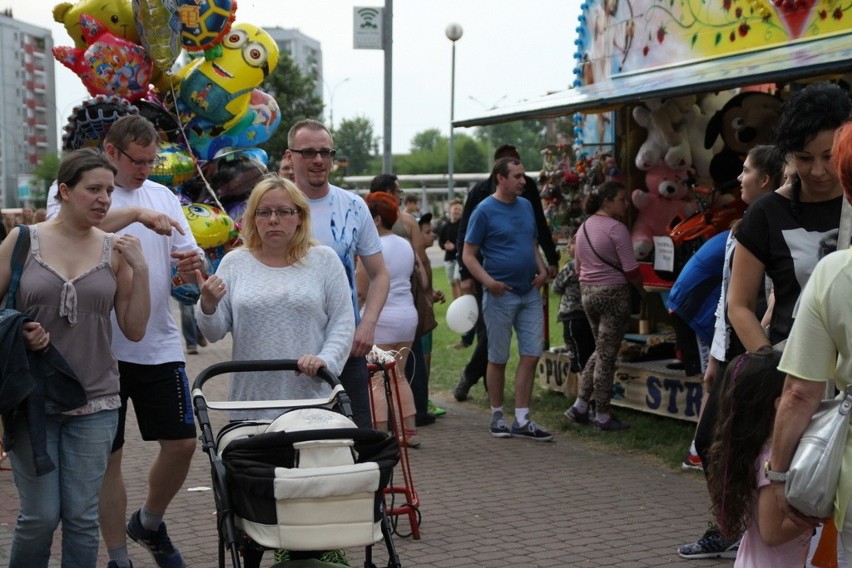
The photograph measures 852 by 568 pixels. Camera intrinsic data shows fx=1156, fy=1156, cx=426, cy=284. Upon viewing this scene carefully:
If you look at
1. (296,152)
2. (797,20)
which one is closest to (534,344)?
(797,20)

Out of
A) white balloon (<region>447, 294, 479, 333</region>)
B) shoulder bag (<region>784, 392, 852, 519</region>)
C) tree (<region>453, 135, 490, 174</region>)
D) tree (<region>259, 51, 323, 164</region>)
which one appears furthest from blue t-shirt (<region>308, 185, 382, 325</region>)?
tree (<region>453, 135, 490, 174</region>)

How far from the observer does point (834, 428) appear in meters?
2.99

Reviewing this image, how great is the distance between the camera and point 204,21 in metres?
7.10

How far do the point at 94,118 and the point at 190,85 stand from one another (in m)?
1.07

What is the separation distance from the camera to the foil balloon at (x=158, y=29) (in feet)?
22.3

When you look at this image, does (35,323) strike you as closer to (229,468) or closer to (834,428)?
(229,468)

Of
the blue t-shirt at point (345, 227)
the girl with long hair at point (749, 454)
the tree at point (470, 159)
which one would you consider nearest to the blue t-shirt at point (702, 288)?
the blue t-shirt at point (345, 227)

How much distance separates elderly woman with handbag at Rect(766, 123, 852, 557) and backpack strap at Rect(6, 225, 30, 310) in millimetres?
2830

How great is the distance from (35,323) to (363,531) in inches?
60.3

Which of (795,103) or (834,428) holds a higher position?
(795,103)

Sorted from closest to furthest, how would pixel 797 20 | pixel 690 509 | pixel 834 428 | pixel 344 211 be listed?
pixel 834 428 → pixel 344 211 → pixel 690 509 → pixel 797 20

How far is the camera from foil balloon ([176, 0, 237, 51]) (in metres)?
6.97

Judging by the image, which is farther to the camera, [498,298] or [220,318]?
[498,298]

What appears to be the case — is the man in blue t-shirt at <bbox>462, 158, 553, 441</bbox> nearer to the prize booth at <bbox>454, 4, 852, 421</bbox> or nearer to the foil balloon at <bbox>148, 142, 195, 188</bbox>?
the prize booth at <bbox>454, 4, 852, 421</bbox>
